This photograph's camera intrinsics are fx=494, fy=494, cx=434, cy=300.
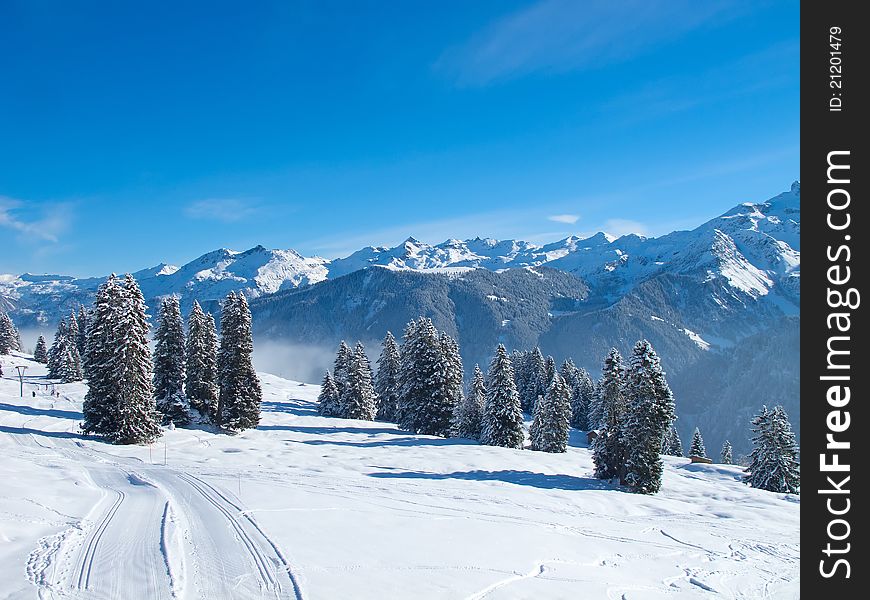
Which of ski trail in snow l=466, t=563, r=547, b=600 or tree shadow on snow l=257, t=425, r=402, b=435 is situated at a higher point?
ski trail in snow l=466, t=563, r=547, b=600

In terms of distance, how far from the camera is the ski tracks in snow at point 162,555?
8.12 meters

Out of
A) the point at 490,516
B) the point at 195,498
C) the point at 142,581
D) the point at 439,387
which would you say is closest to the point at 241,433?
the point at 439,387

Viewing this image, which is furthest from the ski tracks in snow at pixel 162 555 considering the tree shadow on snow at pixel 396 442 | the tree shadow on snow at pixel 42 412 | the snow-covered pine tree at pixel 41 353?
the snow-covered pine tree at pixel 41 353

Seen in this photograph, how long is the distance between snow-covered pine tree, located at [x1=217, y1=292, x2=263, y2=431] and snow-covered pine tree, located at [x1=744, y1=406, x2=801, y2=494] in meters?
41.8

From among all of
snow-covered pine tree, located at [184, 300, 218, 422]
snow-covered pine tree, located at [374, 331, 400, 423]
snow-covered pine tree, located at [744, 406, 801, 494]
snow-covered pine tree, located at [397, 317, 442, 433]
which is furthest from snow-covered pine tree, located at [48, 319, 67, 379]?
snow-covered pine tree, located at [744, 406, 801, 494]

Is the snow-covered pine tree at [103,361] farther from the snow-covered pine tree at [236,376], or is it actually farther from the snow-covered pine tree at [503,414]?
the snow-covered pine tree at [503,414]

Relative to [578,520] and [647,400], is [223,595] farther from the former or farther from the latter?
[647,400]

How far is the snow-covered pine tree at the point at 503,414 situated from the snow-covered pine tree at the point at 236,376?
66.0 ft

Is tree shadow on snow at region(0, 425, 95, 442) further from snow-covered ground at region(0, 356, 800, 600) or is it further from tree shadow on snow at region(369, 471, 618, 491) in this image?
tree shadow on snow at region(369, 471, 618, 491)

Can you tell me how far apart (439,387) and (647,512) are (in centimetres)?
2779

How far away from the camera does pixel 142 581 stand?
8.41 meters

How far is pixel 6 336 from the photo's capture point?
9006cm

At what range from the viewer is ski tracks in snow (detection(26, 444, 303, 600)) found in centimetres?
812
